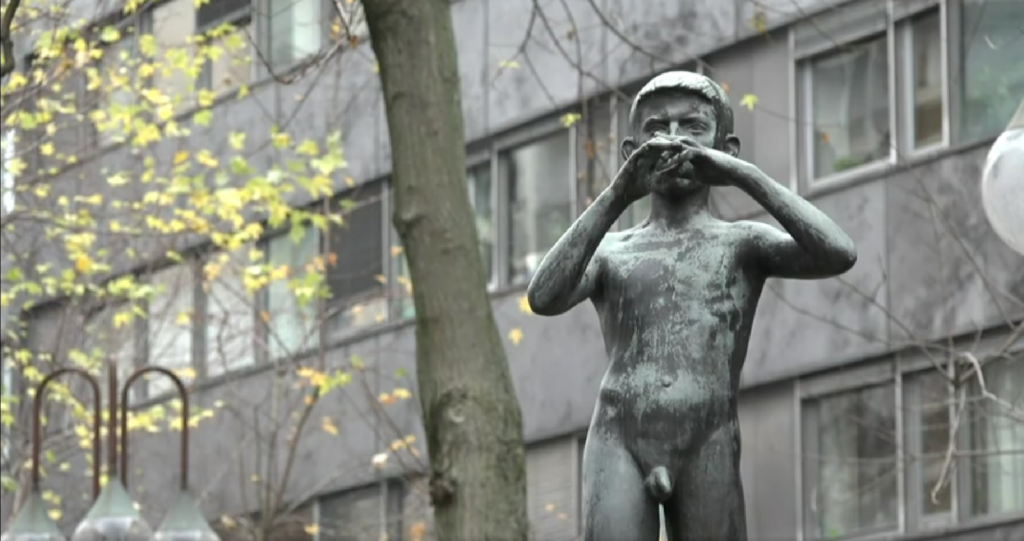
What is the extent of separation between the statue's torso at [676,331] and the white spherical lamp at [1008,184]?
3.09 m

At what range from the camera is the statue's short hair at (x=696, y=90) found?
7676 mm

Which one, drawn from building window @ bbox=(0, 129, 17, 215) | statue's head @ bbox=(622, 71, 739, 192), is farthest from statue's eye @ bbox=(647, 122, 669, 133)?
building window @ bbox=(0, 129, 17, 215)

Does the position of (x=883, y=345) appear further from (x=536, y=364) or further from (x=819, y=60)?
(x=536, y=364)

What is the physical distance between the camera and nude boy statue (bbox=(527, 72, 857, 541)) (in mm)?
7469

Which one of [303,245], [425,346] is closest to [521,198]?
[303,245]

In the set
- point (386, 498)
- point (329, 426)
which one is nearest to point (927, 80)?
point (329, 426)

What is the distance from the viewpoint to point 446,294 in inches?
552

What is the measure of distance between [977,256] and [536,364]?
6.89 m

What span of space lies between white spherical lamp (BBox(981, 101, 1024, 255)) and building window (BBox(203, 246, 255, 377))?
2192 centimetres

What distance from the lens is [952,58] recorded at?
77.0 feet

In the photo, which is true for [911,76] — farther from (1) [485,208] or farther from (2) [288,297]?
(2) [288,297]

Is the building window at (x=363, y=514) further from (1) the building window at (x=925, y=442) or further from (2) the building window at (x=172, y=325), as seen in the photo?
(1) the building window at (x=925, y=442)

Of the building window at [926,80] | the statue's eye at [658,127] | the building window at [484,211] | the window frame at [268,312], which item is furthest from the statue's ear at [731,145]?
the window frame at [268,312]

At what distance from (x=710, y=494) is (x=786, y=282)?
1801 centimetres
